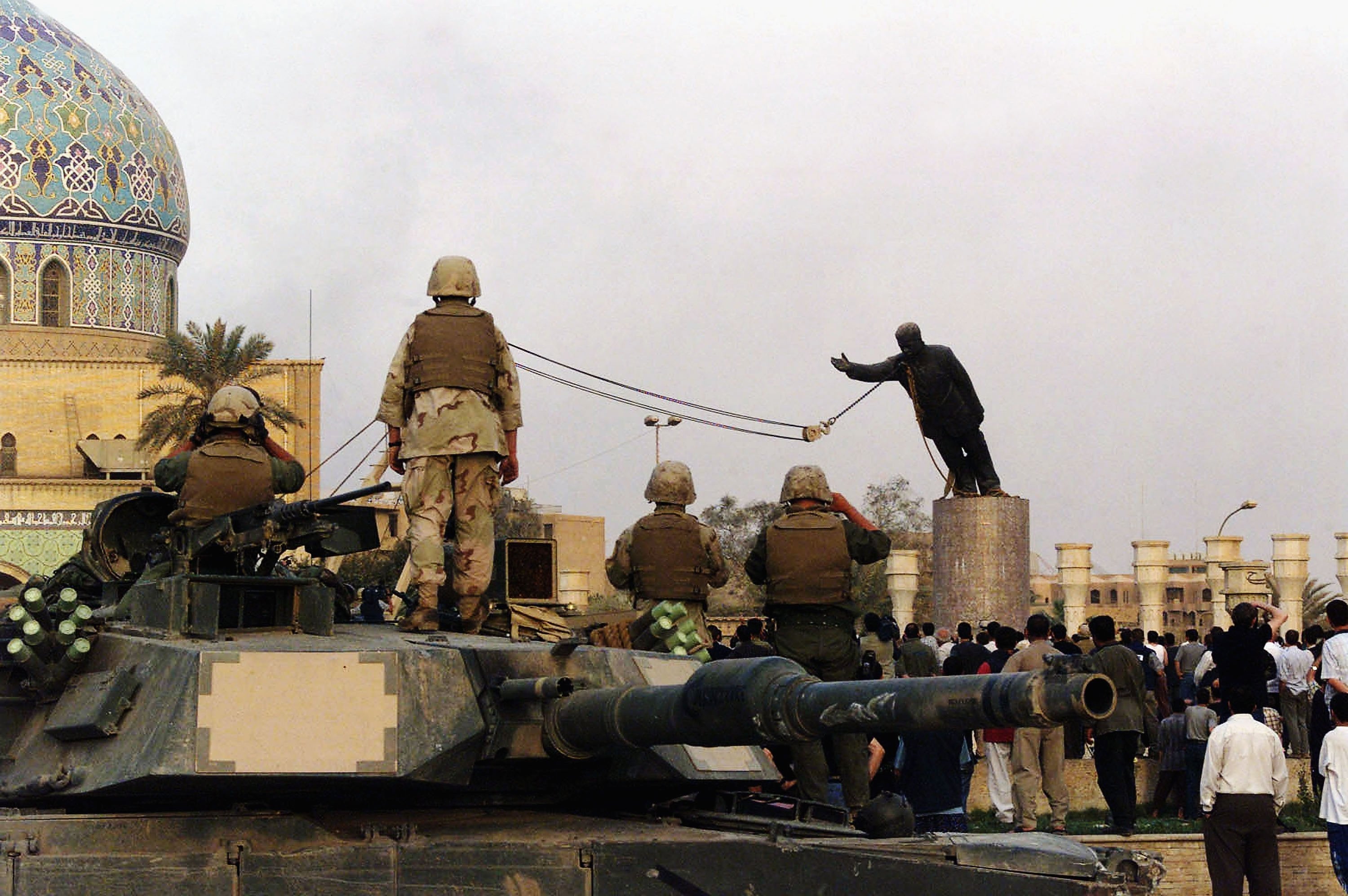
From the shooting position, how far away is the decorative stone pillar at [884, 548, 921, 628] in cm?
3034

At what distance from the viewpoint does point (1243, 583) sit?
3494 cm

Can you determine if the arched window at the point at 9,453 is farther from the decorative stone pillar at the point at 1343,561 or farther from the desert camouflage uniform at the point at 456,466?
the desert camouflage uniform at the point at 456,466

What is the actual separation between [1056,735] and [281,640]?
24.5 feet

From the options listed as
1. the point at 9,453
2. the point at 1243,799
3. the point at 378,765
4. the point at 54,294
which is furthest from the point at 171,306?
the point at 378,765

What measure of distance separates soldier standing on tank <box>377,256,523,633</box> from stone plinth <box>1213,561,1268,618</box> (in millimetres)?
23751

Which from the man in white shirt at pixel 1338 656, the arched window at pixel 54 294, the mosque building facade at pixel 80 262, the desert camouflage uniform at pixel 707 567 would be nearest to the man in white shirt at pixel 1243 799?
the man in white shirt at pixel 1338 656

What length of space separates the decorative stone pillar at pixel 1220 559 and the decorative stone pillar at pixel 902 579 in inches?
304

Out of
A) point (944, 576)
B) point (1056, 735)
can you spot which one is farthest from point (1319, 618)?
point (1056, 735)

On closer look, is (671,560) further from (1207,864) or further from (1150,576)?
(1150,576)

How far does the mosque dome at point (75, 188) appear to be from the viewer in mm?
61531

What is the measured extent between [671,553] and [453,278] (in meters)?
2.66

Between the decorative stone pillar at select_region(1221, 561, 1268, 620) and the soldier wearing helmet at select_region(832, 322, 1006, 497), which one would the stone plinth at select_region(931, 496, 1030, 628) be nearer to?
the soldier wearing helmet at select_region(832, 322, 1006, 497)

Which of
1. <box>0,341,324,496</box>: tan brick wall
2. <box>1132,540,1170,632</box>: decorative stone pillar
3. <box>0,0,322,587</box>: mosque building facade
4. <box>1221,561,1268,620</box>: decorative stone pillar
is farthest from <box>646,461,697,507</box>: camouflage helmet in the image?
<box>0,341,324,496</box>: tan brick wall

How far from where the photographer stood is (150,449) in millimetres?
56469
